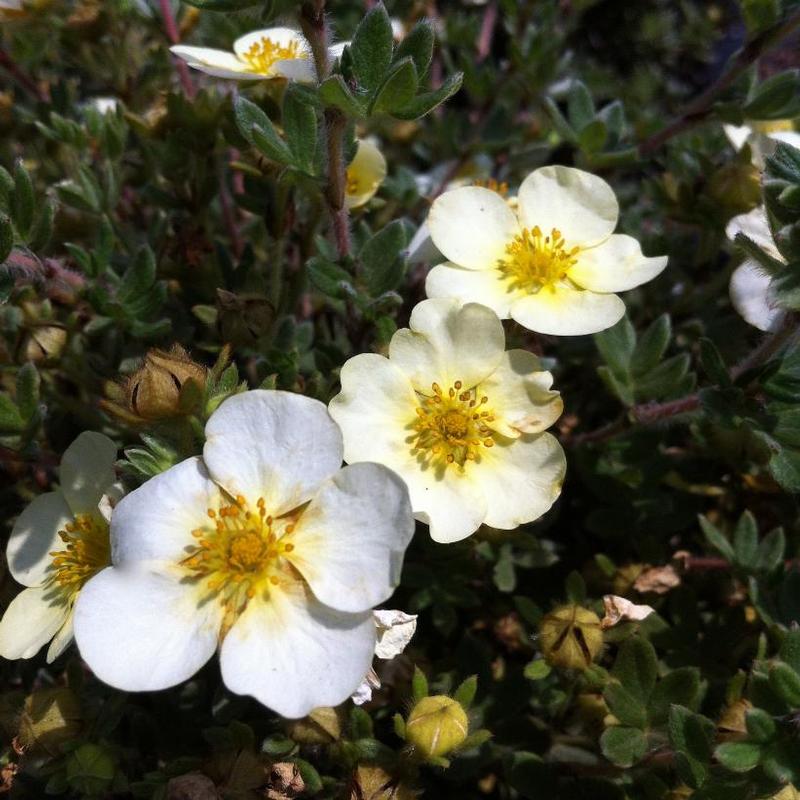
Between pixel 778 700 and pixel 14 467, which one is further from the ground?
pixel 778 700

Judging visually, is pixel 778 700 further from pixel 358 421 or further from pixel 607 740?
pixel 358 421

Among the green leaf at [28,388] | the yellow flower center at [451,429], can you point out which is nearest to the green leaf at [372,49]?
the yellow flower center at [451,429]

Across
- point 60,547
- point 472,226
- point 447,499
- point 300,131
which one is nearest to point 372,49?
point 300,131

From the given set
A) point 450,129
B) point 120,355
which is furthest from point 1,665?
point 450,129

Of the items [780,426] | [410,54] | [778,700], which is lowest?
[778,700]

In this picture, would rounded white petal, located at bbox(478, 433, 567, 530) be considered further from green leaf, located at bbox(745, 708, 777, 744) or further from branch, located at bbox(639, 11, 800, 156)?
branch, located at bbox(639, 11, 800, 156)

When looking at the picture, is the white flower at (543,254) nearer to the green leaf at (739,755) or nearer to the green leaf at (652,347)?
the green leaf at (652,347)

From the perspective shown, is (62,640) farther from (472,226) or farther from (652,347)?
(652,347)
